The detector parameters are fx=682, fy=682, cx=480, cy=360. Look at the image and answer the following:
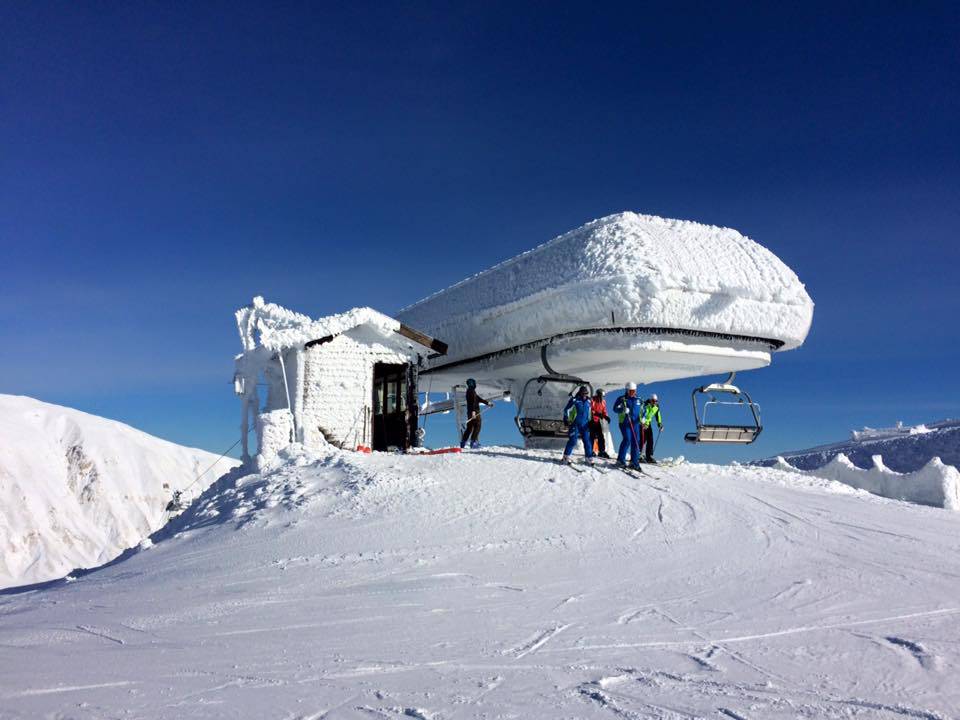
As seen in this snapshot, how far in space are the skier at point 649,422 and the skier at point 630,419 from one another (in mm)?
754

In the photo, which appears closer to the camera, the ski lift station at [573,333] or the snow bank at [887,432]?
the ski lift station at [573,333]

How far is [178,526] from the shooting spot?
42.6ft

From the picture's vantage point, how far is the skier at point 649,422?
15.3 meters

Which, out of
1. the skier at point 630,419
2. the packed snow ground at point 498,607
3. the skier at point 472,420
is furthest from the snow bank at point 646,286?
the packed snow ground at point 498,607

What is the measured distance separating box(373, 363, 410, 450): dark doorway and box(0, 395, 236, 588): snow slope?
35.1m

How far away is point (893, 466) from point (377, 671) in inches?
1327

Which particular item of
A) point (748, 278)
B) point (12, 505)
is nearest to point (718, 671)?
point (748, 278)

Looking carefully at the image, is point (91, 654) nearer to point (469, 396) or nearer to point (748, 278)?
point (469, 396)

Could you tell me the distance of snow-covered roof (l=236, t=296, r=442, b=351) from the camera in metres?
17.3

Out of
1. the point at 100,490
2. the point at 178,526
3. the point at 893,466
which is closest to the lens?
the point at 178,526

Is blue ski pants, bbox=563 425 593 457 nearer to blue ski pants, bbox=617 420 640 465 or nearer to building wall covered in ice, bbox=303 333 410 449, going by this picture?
blue ski pants, bbox=617 420 640 465

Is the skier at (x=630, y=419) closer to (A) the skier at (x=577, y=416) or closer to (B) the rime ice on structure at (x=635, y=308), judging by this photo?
(A) the skier at (x=577, y=416)

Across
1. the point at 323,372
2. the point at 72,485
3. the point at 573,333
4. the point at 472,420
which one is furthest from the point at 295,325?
the point at 72,485

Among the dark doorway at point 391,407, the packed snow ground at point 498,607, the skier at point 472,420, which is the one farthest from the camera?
the dark doorway at point 391,407
